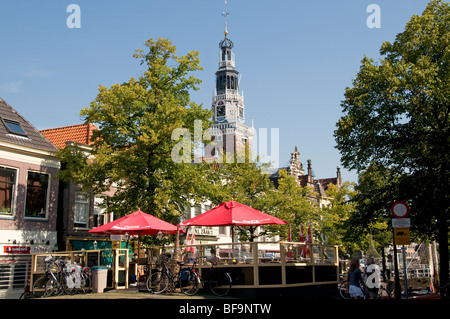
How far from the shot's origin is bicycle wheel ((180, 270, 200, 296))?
16406mm

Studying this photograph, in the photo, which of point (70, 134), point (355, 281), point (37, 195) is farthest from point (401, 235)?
point (70, 134)

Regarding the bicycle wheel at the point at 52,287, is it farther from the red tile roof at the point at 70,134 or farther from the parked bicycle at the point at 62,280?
the red tile roof at the point at 70,134

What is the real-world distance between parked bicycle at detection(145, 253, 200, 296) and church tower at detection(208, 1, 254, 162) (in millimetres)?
125026

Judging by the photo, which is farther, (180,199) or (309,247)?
(180,199)

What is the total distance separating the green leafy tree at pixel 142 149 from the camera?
84.3ft

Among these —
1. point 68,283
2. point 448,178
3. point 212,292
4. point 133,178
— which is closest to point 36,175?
point 133,178

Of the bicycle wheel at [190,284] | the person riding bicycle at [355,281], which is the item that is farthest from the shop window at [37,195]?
the person riding bicycle at [355,281]

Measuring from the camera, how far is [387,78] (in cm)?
2555

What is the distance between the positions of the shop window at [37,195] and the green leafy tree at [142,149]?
2518mm

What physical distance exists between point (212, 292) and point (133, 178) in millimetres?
10722

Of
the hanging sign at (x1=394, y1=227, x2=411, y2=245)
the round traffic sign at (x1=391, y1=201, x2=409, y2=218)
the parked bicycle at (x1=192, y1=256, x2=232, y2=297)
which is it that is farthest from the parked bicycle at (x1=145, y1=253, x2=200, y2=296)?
the round traffic sign at (x1=391, y1=201, x2=409, y2=218)

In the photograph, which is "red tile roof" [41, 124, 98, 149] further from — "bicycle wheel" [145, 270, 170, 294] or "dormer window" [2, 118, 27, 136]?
"bicycle wheel" [145, 270, 170, 294]

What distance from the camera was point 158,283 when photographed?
54.8 feet
